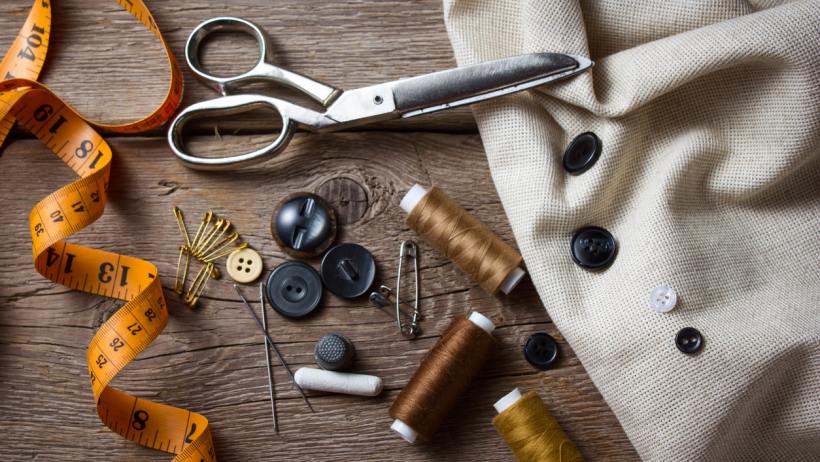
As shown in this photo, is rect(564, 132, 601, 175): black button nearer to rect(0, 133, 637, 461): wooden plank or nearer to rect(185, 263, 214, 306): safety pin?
rect(0, 133, 637, 461): wooden plank

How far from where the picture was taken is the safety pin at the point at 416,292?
6.31ft

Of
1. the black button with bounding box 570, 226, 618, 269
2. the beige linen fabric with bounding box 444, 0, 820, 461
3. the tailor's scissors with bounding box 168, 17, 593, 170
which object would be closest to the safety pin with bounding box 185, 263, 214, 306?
the tailor's scissors with bounding box 168, 17, 593, 170

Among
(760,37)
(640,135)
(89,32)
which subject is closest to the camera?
(760,37)

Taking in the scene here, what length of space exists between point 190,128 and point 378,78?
1.78 ft

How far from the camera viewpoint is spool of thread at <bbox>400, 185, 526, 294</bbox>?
185 centimetres

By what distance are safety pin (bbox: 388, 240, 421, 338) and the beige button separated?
15.0 inches

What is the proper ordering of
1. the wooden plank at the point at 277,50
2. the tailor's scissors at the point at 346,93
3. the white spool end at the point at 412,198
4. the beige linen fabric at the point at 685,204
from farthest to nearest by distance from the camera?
the wooden plank at the point at 277,50 < the white spool end at the point at 412,198 < the tailor's scissors at the point at 346,93 < the beige linen fabric at the point at 685,204

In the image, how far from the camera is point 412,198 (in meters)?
1.89

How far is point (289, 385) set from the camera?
1.91 m

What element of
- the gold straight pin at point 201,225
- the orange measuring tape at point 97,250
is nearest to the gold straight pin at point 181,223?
the gold straight pin at point 201,225

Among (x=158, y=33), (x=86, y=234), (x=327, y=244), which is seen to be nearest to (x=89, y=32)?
(x=158, y=33)

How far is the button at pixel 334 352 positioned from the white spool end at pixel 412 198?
38 centimetres

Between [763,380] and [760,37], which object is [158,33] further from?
[763,380]

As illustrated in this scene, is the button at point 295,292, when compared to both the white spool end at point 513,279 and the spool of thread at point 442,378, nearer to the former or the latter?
the spool of thread at point 442,378
